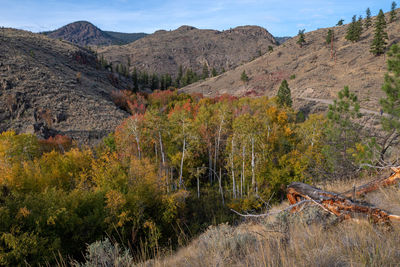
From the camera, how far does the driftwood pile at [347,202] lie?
336cm

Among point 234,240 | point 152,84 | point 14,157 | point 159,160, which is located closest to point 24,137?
point 14,157

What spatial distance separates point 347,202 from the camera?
3830mm

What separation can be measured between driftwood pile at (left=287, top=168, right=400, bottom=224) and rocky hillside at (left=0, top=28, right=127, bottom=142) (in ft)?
126

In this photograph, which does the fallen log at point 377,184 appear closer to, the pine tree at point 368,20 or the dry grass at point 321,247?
the dry grass at point 321,247

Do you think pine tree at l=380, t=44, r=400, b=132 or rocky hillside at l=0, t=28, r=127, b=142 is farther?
rocky hillside at l=0, t=28, r=127, b=142

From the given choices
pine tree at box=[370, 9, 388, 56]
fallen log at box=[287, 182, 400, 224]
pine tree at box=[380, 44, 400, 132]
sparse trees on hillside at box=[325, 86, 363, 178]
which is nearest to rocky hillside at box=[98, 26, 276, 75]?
pine tree at box=[370, 9, 388, 56]

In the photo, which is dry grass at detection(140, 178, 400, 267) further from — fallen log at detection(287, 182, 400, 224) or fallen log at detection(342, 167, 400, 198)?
fallen log at detection(342, 167, 400, 198)

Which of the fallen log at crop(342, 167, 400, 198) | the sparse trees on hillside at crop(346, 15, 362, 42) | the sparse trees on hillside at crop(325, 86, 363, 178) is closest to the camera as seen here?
the fallen log at crop(342, 167, 400, 198)

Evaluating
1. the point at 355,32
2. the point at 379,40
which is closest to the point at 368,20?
the point at 355,32

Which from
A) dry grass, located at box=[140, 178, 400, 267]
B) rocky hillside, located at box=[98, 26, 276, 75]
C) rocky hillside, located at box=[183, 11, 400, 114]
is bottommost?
dry grass, located at box=[140, 178, 400, 267]

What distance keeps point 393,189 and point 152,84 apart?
103260 mm

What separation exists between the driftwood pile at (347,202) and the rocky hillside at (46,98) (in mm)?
38311

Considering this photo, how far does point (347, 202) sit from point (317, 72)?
6728 cm

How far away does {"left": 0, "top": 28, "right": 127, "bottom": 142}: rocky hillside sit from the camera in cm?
3822
